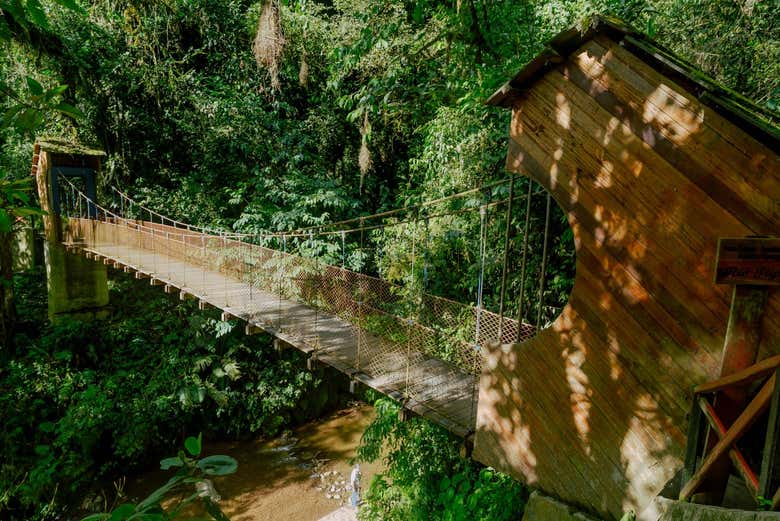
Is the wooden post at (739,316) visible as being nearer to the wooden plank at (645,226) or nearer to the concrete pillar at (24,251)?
the wooden plank at (645,226)

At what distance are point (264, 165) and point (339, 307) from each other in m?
3.91

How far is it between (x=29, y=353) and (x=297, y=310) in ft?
12.3

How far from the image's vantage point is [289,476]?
5301 mm

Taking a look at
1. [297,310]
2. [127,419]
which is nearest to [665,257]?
[297,310]

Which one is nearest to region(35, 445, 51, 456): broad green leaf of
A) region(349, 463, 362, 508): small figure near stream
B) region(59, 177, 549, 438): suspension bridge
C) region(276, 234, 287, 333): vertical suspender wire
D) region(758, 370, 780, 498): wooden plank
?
region(59, 177, 549, 438): suspension bridge

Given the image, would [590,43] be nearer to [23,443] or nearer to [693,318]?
[693,318]

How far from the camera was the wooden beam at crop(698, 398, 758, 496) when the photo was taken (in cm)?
103

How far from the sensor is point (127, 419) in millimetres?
5156

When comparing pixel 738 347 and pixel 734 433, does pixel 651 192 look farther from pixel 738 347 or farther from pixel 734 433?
pixel 734 433

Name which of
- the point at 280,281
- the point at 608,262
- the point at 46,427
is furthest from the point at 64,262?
the point at 608,262

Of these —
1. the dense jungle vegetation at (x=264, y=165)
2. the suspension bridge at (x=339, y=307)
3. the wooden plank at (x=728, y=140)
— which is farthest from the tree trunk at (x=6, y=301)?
the wooden plank at (x=728, y=140)

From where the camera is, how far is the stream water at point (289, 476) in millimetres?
4781

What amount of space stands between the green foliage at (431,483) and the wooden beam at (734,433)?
1.74 meters

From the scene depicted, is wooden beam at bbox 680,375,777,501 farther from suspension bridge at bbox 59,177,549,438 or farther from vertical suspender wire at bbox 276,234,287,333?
vertical suspender wire at bbox 276,234,287,333
